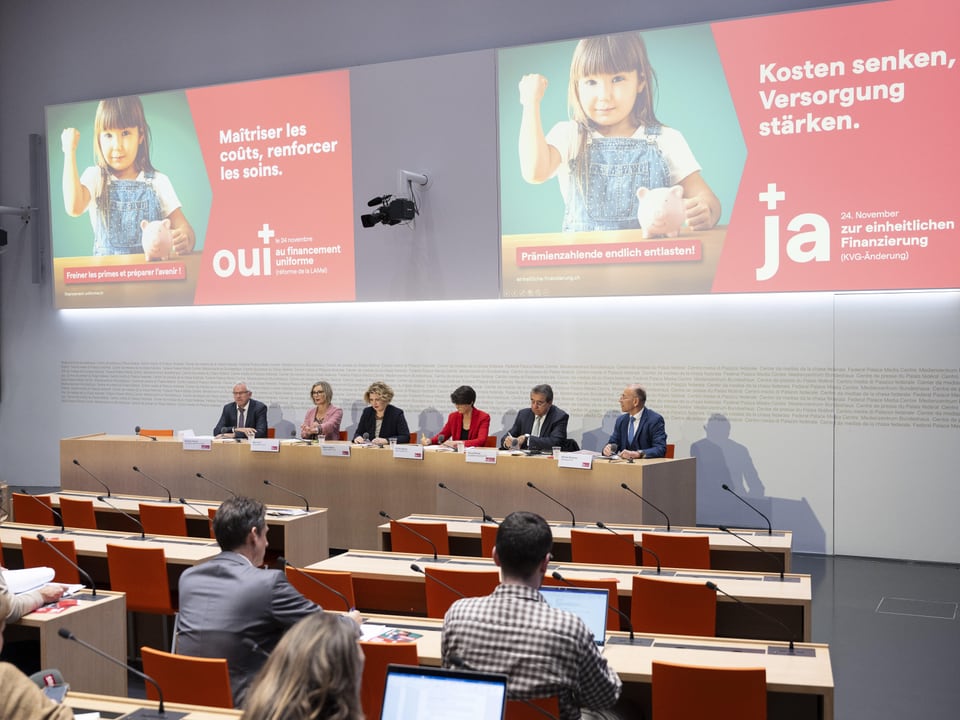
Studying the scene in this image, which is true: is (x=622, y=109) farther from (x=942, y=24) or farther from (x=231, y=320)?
(x=231, y=320)

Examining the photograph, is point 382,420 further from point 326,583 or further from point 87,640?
point 87,640

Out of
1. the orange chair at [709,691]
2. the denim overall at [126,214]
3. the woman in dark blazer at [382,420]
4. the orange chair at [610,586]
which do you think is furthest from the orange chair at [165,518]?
the denim overall at [126,214]

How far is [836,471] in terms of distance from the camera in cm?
802

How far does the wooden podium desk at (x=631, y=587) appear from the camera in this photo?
4.31 meters

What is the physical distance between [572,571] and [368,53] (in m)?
6.96

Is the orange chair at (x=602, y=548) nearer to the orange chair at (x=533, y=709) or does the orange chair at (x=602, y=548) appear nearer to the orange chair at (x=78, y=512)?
the orange chair at (x=533, y=709)

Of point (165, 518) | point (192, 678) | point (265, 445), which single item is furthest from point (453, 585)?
point (265, 445)

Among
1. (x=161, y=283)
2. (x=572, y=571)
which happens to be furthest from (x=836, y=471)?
(x=161, y=283)

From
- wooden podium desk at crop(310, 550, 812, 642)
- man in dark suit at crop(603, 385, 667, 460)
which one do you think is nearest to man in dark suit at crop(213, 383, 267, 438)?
man in dark suit at crop(603, 385, 667, 460)

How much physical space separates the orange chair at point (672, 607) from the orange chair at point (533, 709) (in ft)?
4.13

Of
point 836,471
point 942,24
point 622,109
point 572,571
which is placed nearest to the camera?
point 572,571

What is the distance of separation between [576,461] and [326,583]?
282cm

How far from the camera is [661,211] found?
844 centimetres

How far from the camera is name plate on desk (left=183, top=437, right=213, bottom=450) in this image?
8219 mm
